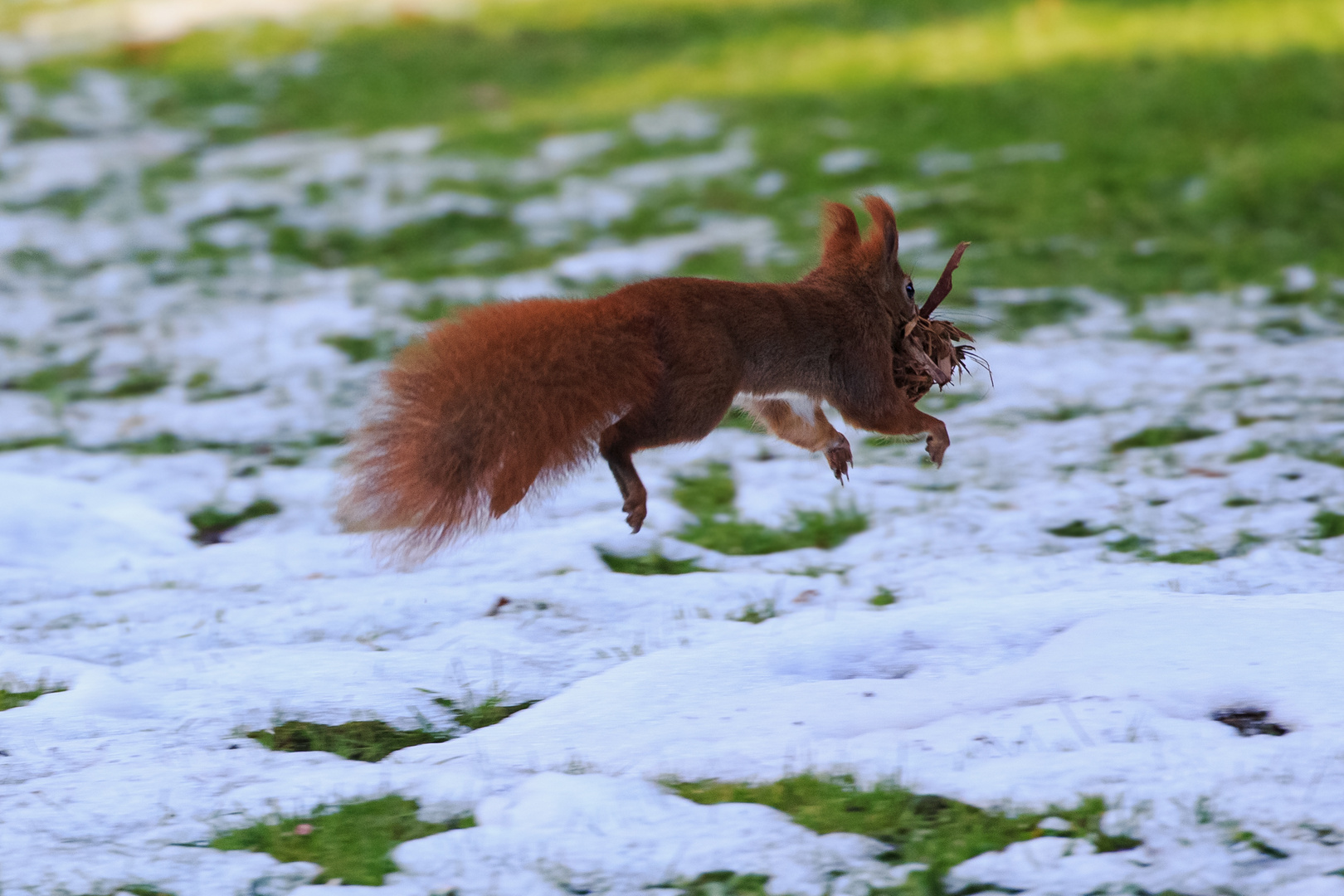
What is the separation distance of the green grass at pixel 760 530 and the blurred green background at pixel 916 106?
2597mm

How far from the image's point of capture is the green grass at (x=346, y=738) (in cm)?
276

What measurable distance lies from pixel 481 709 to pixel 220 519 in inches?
81.0

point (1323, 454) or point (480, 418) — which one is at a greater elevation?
point (480, 418)

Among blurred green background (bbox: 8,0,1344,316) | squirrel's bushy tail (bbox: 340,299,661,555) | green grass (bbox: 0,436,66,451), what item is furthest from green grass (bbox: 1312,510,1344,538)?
green grass (bbox: 0,436,66,451)

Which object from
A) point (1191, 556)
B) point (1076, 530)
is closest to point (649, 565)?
point (1076, 530)

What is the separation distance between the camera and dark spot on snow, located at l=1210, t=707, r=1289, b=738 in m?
2.59

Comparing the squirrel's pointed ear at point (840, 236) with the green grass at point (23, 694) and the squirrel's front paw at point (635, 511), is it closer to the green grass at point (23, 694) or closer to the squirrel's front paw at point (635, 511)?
the squirrel's front paw at point (635, 511)

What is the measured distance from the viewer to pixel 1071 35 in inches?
425

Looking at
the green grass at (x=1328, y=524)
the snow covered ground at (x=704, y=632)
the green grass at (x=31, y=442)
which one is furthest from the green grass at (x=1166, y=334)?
the green grass at (x=31, y=442)

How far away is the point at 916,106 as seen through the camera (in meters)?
Answer: 9.89

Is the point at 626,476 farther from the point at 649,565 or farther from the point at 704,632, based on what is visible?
the point at 649,565

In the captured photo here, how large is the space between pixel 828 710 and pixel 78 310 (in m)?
5.92

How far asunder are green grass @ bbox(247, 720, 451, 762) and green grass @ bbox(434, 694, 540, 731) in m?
0.07

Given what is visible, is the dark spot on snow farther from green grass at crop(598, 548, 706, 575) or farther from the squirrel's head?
green grass at crop(598, 548, 706, 575)
